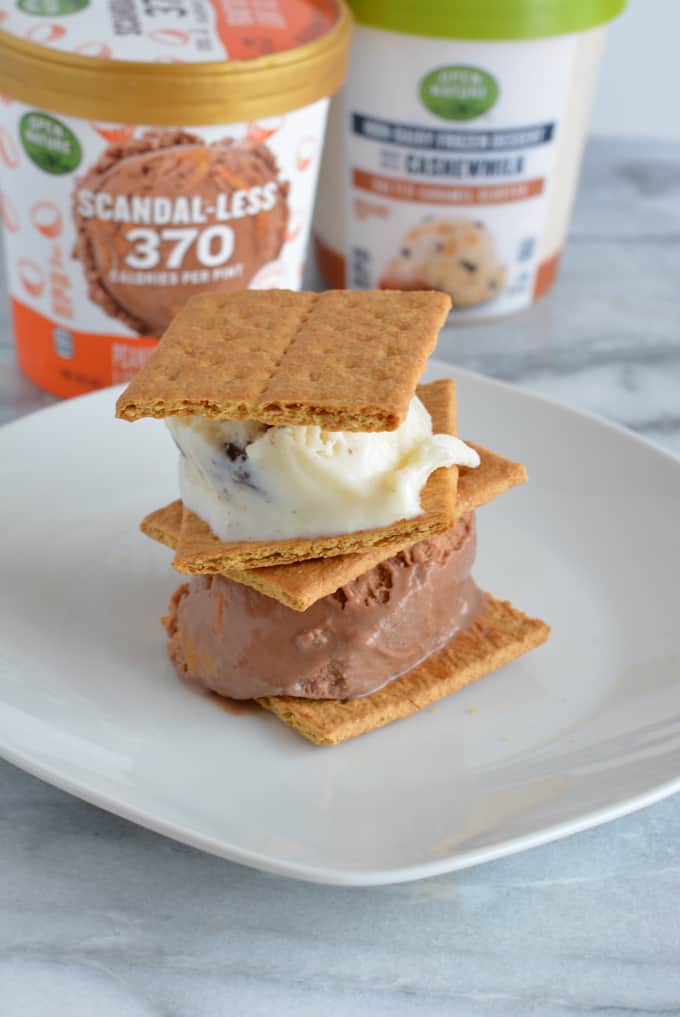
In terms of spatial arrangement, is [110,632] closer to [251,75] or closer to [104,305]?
[104,305]

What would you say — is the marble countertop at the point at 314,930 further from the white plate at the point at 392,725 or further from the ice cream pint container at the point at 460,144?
the ice cream pint container at the point at 460,144

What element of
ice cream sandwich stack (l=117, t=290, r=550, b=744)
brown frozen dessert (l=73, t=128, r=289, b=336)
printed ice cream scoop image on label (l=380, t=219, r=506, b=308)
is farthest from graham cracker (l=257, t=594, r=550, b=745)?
printed ice cream scoop image on label (l=380, t=219, r=506, b=308)

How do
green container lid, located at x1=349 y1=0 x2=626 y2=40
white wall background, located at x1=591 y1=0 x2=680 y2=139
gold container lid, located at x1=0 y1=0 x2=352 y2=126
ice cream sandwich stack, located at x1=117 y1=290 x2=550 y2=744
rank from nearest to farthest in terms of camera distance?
1. ice cream sandwich stack, located at x1=117 y1=290 x2=550 y2=744
2. gold container lid, located at x1=0 y1=0 x2=352 y2=126
3. green container lid, located at x1=349 y1=0 x2=626 y2=40
4. white wall background, located at x1=591 y1=0 x2=680 y2=139

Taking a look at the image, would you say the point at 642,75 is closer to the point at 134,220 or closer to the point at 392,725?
the point at 134,220

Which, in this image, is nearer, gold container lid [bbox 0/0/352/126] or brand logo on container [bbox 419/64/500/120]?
gold container lid [bbox 0/0/352/126]

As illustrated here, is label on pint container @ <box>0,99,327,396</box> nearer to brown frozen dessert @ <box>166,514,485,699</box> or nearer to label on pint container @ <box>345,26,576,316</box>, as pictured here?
label on pint container @ <box>345,26,576,316</box>

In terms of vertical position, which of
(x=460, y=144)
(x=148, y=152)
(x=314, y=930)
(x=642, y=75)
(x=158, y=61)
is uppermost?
(x=158, y=61)

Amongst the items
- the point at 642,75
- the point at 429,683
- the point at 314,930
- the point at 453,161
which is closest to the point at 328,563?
the point at 429,683
